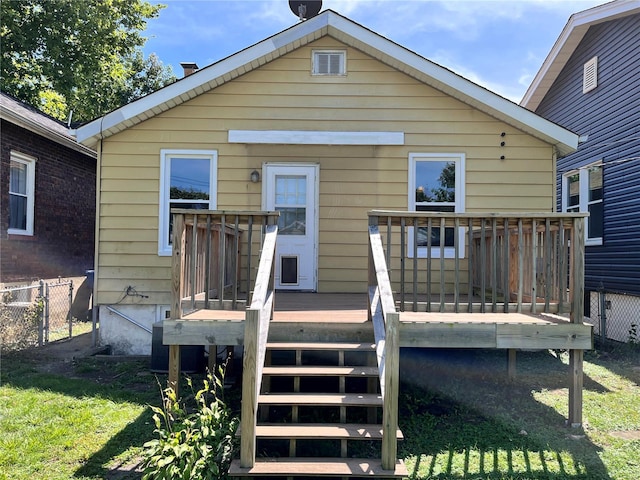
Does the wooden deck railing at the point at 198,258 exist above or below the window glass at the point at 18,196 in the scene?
below

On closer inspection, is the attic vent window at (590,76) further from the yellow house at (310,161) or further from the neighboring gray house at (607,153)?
the yellow house at (310,161)

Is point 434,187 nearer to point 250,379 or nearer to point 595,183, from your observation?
→ point 250,379

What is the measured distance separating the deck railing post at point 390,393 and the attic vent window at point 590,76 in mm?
9951

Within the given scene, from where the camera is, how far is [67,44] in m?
16.6

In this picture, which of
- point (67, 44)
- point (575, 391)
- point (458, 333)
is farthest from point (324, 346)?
point (67, 44)

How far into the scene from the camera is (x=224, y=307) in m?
4.24

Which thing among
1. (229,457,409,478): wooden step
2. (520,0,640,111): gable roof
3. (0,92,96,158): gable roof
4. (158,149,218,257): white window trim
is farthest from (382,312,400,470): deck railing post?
(520,0,640,111): gable roof

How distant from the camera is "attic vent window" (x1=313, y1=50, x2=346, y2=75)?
22.5 ft

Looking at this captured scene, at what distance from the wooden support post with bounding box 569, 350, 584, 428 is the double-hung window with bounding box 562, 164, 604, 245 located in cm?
645

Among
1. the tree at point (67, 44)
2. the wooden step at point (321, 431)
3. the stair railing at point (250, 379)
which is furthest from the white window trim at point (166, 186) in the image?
the tree at point (67, 44)

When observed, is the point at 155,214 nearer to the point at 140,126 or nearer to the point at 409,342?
the point at 140,126

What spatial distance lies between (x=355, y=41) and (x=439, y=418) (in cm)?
524

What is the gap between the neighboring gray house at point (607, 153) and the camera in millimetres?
8773

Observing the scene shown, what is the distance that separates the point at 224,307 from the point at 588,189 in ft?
31.3
